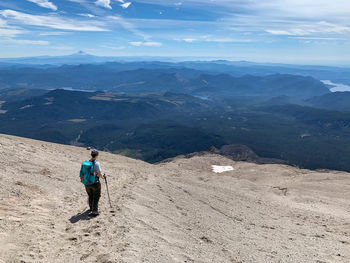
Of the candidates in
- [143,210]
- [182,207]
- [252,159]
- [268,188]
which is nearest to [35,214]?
[143,210]

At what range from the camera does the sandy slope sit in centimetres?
1143

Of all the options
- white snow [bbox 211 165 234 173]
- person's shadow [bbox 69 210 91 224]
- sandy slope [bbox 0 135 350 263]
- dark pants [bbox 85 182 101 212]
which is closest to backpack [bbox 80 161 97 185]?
dark pants [bbox 85 182 101 212]

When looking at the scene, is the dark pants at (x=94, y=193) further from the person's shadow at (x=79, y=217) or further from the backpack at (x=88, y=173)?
the person's shadow at (x=79, y=217)

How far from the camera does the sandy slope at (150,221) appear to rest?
37.5 ft

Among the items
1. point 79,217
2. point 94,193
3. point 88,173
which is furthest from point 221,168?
point 88,173

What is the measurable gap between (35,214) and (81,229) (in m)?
2.98

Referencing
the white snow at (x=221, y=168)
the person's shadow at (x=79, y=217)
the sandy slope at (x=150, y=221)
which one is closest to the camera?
the sandy slope at (x=150, y=221)

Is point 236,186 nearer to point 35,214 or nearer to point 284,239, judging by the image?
point 284,239

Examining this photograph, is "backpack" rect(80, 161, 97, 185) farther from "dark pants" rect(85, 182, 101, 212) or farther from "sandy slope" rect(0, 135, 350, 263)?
"sandy slope" rect(0, 135, 350, 263)

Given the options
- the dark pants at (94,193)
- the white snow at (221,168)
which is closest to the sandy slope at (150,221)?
the dark pants at (94,193)

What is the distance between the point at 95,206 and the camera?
1512cm

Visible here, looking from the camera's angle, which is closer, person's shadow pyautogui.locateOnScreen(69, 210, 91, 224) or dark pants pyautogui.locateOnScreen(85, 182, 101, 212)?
person's shadow pyautogui.locateOnScreen(69, 210, 91, 224)

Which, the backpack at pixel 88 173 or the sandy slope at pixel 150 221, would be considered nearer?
the sandy slope at pixel 150 221

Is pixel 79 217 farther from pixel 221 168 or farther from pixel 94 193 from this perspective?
pixel 221 168
